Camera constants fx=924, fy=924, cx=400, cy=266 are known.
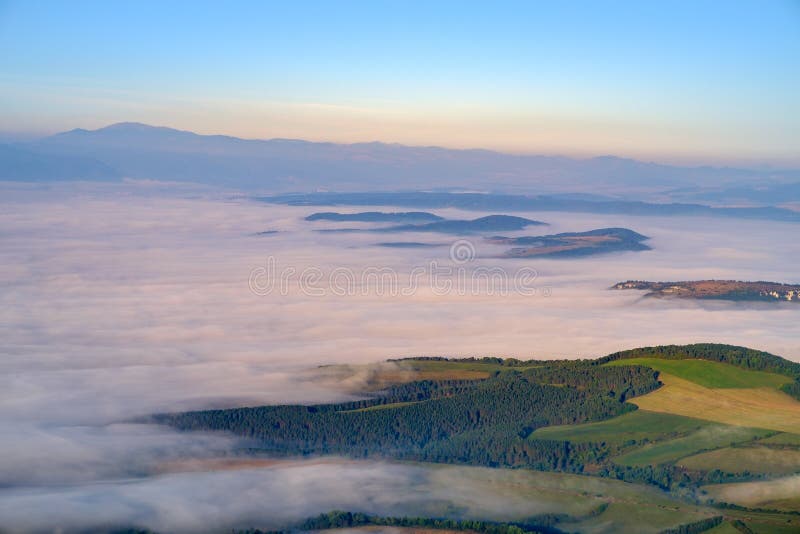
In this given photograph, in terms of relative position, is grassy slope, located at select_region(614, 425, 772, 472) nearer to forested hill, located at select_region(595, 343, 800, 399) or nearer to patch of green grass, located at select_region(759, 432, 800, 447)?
patch of green grass, located at select_region(759, 432, 800, 447)

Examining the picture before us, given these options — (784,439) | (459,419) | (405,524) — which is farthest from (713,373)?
(405,524)

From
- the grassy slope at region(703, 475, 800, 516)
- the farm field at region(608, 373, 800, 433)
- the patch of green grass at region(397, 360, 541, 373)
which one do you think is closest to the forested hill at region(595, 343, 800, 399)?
the farm field at region(608, 373, 800, 433)

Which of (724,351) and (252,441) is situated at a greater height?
(724,351)

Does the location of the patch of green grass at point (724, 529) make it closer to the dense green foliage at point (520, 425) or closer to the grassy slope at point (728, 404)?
the dense green foliage at point (520, 425)

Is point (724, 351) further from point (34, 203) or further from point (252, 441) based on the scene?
point (34, 203)

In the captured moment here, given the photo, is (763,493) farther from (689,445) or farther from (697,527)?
(689,445)

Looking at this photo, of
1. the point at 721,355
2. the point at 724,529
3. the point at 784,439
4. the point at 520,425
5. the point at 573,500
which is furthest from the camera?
the point at 721,355

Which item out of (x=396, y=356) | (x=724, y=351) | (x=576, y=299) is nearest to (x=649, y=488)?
(x=724, y=351)
